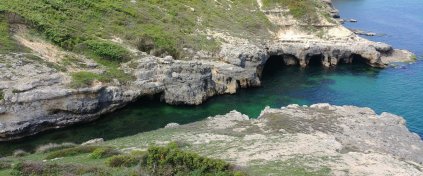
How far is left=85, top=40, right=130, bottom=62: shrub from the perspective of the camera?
57.6 metres

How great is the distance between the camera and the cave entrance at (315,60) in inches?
3017

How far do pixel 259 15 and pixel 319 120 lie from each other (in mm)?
41036

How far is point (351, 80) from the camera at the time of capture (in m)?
68.7

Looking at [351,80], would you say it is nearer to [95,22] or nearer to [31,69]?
[95,22]

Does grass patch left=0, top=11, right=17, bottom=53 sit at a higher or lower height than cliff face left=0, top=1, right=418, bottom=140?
higher

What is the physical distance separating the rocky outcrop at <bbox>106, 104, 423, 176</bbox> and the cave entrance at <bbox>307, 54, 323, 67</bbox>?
88.6 feet

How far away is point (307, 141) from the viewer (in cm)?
3678

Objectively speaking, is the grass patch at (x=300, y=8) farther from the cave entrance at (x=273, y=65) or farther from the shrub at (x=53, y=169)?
the shrub at (x=53, y=169)

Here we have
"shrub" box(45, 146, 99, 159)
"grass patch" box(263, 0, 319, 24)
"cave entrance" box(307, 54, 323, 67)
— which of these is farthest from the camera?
"grass patch" box(263, 0, 319, 24)

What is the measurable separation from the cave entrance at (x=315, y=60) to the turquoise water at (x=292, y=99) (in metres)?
2.08

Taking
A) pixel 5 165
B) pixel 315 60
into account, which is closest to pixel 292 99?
pixel 315 60

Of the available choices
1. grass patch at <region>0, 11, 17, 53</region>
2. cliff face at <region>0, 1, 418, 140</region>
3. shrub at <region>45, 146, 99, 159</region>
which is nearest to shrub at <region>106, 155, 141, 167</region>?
shrub at <region>45, 146, 99, 159</region>

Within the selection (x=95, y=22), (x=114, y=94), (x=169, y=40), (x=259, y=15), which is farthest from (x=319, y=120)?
(x=259, y=15)

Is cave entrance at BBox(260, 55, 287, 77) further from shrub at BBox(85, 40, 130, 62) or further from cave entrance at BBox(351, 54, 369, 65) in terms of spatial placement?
shrub at BBox(85, 40, 130, 62)
